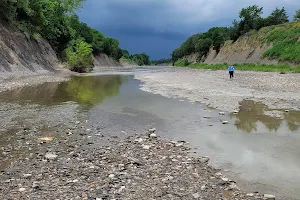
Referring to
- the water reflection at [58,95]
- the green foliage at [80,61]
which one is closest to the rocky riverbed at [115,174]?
the water reflection at [58,95]

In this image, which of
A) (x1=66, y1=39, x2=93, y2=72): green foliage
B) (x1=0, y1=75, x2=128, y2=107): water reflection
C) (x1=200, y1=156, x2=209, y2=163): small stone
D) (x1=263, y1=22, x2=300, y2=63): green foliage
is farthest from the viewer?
(x1=66, y1=39, x2=93, y2=72): green foliage

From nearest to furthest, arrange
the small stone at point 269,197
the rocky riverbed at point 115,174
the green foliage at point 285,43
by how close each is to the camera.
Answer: the small stone at point 269,197 → the rocky riverbed at point 115,174 → the green foliage at point 285,43

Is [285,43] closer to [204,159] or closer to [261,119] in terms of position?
[261,119]

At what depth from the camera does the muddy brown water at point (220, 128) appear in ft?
24.2

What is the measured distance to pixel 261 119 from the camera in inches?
563

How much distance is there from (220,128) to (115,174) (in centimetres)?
648

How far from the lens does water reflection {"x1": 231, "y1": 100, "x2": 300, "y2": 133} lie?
12.6m

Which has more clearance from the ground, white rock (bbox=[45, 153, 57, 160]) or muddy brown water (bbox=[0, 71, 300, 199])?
white rock (bbox=[45, 153, 57, 160])

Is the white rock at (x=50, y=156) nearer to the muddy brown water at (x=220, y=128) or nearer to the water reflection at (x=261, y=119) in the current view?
the muddy brown water at (x=220, y=128)

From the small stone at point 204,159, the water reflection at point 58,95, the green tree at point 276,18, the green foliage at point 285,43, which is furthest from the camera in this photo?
the green tree at point 276,18

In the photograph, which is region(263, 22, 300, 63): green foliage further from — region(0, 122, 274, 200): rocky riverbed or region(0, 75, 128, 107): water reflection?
region(0, 122, 274, 200): rocky riverbed

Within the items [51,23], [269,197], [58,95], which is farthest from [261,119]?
[51,23]

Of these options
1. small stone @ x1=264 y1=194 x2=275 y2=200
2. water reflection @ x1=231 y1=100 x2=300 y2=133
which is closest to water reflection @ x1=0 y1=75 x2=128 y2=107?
water reflection @ x1=231 y1=100 x2=300 y2=133

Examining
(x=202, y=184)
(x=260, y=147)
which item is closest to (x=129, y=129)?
(x=260, y=147)
